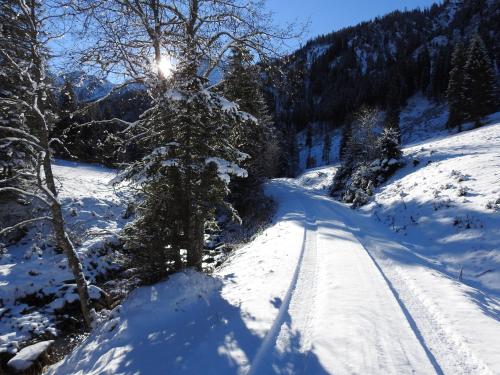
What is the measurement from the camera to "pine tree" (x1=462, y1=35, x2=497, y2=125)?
3981 cm

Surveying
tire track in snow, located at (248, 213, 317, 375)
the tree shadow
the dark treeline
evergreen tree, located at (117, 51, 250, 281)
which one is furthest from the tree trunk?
the dark treeline

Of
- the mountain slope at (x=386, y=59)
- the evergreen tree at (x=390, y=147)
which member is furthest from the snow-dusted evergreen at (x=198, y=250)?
the mountain slope at (x=386, y=59)

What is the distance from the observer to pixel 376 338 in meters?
5.32

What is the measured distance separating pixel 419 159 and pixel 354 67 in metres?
144

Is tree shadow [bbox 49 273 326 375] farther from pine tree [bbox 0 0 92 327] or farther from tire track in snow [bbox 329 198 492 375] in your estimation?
pine tree [bbox 0 0 92 327]

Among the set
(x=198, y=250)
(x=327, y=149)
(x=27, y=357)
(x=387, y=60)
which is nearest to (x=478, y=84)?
(x=198, y=250)

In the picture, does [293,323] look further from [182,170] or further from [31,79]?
[31,79]

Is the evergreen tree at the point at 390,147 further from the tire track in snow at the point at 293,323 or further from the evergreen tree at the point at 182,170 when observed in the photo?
the evergreen tree at the point at 182,170

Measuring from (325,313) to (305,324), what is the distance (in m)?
0.61

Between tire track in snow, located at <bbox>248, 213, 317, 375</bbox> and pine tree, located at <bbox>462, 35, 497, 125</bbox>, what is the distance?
43005 mm

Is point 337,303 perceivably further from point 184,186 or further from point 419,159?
point 419,159

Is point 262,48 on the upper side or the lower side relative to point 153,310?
upper

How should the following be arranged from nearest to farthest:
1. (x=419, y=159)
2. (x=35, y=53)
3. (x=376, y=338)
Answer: (x=376, y=338)
(x=35, y=53)
(x=419, y=159)

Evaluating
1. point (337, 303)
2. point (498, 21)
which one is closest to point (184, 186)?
point (337, 303)
